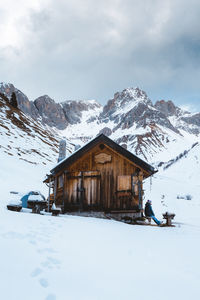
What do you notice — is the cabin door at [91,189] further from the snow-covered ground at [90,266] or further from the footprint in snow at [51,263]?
the footprint in snow at [51,263]

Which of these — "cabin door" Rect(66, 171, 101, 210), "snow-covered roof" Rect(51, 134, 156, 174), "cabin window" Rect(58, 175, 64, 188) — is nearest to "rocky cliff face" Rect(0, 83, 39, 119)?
"cabin window" Rect(58, 175, 64, 188)

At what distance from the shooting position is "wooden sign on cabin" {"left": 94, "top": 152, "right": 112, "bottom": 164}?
13859 mm

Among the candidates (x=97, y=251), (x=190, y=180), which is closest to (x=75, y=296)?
(x=97, y=251)

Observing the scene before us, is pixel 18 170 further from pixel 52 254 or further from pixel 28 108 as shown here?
pixel 28 108

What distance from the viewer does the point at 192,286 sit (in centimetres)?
430

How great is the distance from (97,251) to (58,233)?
58.4 inches

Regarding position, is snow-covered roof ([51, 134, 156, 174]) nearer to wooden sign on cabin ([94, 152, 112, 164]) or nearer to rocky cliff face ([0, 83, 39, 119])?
wooden sign on cabin ([94, 152, 112, 164])

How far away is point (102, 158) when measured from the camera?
549 inches

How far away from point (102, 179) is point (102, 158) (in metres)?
1.26

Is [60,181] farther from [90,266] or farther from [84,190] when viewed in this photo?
[90,266]

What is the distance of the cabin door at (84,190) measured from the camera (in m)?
13.6

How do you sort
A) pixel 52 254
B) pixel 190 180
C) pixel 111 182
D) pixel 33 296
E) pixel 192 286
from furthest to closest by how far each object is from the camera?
Answer: 1. pixel 190 180
2. pixel 111 182
3. pixel 52 254
4. pixel 192 286
5. pixel 33 296

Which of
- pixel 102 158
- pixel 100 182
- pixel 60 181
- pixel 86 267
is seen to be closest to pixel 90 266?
pixel 86 267

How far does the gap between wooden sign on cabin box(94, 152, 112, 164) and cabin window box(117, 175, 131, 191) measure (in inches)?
51.9
